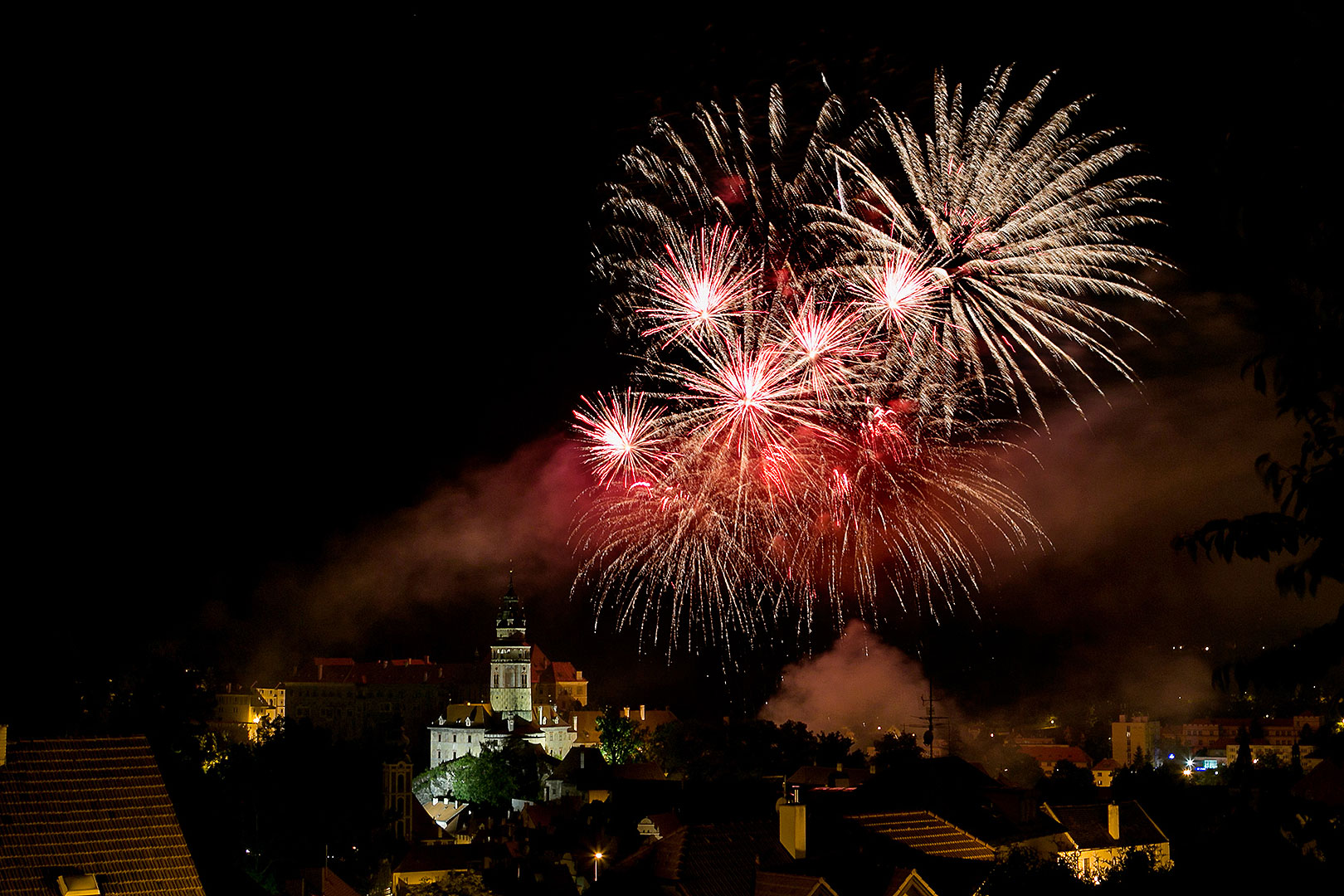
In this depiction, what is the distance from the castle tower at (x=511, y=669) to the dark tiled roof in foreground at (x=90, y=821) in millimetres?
75922

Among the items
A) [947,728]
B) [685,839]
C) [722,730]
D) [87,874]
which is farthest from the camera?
[722,730]

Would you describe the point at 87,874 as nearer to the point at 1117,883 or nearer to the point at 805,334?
the point at 805,334

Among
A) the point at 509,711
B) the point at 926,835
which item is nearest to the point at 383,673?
the point at 509,711

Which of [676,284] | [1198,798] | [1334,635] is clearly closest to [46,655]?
[676,284]

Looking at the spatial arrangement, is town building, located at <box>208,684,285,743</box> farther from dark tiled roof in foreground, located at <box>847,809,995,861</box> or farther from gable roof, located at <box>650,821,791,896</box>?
dark tiled roof in foreground, located at <box>847,809,995,861</box>

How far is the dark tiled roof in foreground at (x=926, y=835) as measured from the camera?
1642 centimetres

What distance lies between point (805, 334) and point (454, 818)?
148 feet

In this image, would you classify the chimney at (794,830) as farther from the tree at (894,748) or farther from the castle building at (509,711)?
the castle building at (509,711)

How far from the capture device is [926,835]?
667 inches

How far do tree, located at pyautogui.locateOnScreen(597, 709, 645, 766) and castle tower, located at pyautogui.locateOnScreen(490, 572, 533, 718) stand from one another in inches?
481

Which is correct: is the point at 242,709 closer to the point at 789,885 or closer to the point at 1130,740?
the point at 1130,740


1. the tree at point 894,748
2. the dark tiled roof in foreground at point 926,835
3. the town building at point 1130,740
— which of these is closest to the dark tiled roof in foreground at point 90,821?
the dark tiled roof in foreground at point 926,835

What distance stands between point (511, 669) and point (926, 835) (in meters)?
69.7

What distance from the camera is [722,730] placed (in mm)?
58188
